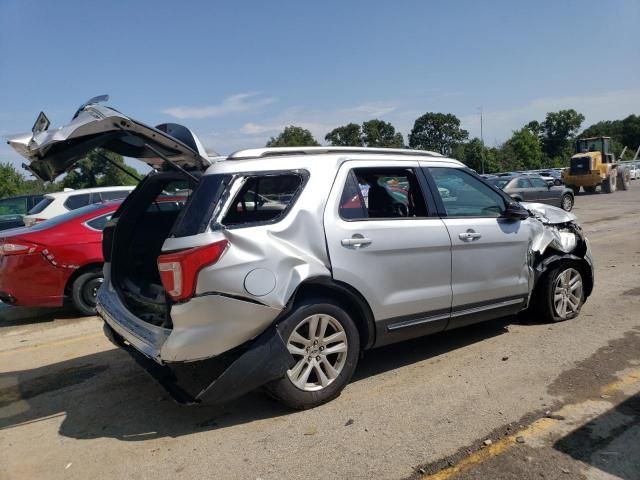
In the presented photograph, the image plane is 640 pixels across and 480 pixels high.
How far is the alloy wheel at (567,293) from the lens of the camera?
5.41 m

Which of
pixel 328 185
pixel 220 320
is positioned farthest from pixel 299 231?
pixel 220 320

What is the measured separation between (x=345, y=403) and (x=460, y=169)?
238 cm

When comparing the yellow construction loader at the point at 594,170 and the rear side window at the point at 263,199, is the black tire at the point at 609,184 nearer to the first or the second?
the yellow construction loader at the point at 594,170

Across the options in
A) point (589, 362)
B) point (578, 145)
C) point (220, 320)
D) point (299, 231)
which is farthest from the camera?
point (578, 145)

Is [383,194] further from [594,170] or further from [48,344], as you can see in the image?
[594,170]

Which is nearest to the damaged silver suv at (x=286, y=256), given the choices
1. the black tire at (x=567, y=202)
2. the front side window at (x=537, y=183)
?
the front side window at (x=537, y=183)

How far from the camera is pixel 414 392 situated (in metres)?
3.95

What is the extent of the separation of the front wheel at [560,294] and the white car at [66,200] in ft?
26.8

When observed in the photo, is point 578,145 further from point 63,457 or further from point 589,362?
point 63,457

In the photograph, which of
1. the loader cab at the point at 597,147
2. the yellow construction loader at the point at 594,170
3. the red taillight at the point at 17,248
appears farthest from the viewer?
the loader cab at the point at 597,147

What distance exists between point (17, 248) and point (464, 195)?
17.2ft

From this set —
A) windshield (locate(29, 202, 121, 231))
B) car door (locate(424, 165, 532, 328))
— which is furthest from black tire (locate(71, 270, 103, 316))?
car door (locate(424, 165, 532, 328))

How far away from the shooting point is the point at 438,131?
80375mm

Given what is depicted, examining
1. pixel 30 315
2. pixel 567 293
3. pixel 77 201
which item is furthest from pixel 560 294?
pixel 77 201
